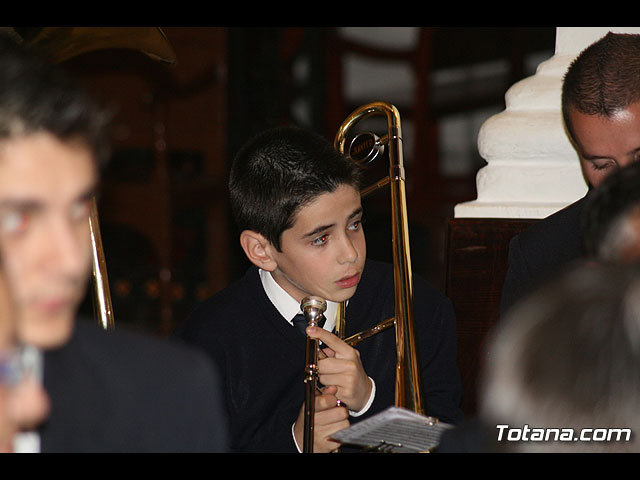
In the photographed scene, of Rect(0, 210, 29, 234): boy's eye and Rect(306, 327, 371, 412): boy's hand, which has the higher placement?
Rect(0, 210, 29, 234): boy's eye

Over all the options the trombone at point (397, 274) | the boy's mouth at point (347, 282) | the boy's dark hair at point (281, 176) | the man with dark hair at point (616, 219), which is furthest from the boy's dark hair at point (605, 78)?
the man with dark hair at point (616, 219)

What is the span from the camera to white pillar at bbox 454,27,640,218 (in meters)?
2.93

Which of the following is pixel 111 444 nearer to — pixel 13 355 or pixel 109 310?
pixel 13 355

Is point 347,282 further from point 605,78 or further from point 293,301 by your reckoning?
point 605,78

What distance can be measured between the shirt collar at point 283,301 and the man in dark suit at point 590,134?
0.51 meters

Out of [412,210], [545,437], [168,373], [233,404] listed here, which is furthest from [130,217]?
[545,437]

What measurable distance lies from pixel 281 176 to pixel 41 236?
151 centimetres

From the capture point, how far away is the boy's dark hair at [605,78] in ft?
7.63

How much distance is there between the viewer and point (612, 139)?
2307 mm

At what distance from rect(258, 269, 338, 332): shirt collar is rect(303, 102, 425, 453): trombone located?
7cm

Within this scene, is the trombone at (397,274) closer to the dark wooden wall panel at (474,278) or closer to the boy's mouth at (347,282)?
the boy's mouth at (347,282)

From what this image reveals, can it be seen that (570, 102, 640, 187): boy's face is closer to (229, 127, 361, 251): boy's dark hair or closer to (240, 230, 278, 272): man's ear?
(229, 127, 361, 251): boy's dark hair

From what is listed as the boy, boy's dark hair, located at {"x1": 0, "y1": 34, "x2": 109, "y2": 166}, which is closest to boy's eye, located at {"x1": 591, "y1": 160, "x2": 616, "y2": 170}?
the boy

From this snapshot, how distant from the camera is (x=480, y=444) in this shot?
1.18 m
